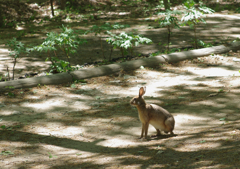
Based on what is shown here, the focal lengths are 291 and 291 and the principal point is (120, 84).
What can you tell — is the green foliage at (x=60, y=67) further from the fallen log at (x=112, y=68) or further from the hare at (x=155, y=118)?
the hare at (x=155, y=118)

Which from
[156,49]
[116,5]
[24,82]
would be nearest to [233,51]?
[156,49]

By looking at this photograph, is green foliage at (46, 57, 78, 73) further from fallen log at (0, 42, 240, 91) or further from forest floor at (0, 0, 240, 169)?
forest floor at (0, 0, 240, 169)

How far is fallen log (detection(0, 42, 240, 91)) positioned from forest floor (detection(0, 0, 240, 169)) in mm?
174

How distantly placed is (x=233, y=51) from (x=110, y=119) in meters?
6.69

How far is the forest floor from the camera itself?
13.4ft

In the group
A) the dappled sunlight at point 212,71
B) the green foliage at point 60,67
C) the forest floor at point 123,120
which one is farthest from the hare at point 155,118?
the green foliage at point 60,67

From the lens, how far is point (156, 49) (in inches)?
446

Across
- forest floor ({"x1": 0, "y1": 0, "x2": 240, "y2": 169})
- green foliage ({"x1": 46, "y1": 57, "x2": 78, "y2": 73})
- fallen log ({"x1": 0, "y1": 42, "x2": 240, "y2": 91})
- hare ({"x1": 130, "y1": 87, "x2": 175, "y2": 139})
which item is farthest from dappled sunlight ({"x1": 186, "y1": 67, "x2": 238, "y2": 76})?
hare ({"x1": 130, "y1": 87, "x2": 175, "y2": 139})

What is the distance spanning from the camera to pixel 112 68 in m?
9.16

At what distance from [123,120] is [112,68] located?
3.34m

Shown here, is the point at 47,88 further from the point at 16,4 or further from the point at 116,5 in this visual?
the point at 116,5

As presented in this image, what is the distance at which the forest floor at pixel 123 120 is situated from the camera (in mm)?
4098

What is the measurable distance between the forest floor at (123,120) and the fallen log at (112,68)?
17 centimetres

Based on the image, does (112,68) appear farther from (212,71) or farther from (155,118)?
(155,118)
